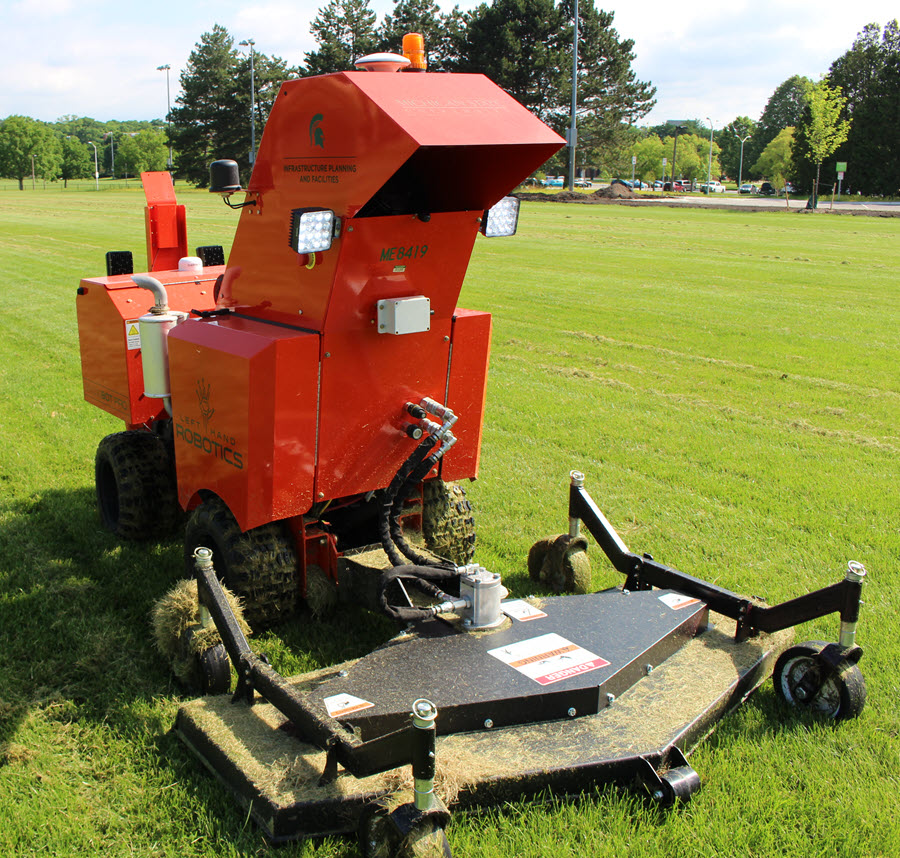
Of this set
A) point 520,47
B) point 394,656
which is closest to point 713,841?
point 394,656

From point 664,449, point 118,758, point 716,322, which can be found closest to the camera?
point 118,758

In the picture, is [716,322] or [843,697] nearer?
[843,697]

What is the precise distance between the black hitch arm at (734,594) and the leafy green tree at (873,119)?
72755mm

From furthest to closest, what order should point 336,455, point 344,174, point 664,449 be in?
point 664,449
point 336,455
point 344,174

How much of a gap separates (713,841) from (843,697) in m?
0.97

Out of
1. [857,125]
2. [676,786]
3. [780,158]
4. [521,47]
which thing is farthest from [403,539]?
[780,158]

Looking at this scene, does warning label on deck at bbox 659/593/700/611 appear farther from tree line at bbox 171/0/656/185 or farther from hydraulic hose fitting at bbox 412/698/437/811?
tree line at bbox 171/0/656/185

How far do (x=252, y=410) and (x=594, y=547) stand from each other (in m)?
2.54

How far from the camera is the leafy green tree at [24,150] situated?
345 ft

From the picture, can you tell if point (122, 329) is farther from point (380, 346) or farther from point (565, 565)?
point (565, 565)

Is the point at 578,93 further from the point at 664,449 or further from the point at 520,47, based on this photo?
the point at 664,449

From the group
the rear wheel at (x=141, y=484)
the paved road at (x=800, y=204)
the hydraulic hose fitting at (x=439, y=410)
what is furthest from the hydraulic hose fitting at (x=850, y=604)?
the paved road at (x=800, y=204)

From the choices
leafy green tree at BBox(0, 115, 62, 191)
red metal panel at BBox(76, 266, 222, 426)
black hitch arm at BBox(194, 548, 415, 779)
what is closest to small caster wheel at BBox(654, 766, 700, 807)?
black hitch arm at BBox(194, 548, 415, 779)

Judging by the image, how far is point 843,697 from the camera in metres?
3.68
